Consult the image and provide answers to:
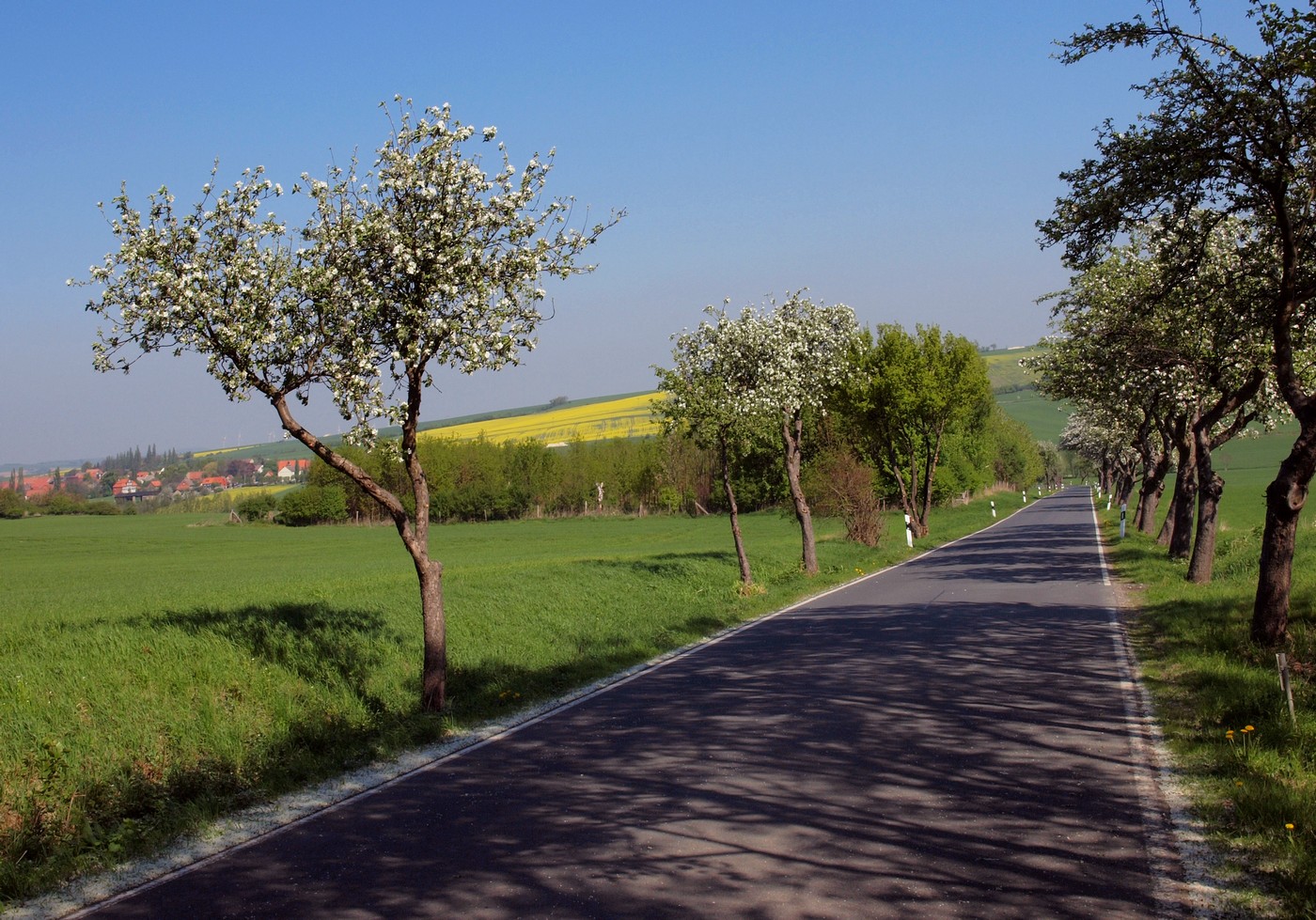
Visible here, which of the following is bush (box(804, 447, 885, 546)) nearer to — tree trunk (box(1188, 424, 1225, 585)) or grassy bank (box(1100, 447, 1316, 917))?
tree trunk (box(1188, 424, 1225, 585))

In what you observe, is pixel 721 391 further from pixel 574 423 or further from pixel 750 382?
pixel 574 423

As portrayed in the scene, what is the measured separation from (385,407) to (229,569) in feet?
118

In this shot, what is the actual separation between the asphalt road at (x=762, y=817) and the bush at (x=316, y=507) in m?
89.9

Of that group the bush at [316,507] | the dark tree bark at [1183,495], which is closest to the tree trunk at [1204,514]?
the dark tree bark at [1183,495]

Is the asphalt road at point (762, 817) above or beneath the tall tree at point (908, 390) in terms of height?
beneath

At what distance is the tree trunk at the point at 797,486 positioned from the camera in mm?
29125

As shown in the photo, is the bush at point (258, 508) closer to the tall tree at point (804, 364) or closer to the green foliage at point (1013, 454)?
the green foliage at point (1013, 454)

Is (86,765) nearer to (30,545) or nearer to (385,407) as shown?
(385,407)

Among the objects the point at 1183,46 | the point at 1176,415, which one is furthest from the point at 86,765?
the point at 1176,415

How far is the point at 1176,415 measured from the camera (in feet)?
85.3

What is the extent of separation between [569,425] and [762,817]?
155m

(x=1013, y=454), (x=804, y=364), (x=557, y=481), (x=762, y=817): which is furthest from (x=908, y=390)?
(x=1013, y=454)

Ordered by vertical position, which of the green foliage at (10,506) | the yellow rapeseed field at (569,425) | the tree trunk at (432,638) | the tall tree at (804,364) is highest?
the yellow rapeseed field at (569,425)

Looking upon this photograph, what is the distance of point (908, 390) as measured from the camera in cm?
4597
